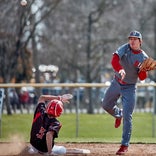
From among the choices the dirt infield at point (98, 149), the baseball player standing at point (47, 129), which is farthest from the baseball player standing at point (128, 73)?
the baseball player standing at point (47, 129)

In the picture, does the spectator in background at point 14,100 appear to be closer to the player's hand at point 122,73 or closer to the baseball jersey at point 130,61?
the baseball jersey at point 130,61

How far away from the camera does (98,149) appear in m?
10.6

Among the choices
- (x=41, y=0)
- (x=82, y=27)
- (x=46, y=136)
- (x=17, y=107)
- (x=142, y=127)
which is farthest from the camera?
(x=82, y=27)

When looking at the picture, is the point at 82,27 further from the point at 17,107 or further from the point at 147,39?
the point at 17,107

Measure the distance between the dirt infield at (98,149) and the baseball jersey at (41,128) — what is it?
24 cm

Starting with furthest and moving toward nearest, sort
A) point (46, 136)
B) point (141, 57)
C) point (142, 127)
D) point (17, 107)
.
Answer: point (17, 107) → point (142, 127) → point (141, 57) → point (46, 136)

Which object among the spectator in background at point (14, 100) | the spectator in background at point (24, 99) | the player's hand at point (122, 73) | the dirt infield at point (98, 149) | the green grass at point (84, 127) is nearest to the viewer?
the player's hand at point (122, 73)

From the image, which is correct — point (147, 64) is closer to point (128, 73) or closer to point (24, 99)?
point (128, 73)

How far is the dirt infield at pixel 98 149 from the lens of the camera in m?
9.62

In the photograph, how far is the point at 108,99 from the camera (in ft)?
33.1

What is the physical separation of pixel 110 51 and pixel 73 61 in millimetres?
2308

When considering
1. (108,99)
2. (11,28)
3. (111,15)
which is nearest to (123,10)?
(111,15)

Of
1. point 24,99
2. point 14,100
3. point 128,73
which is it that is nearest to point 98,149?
point 128,73

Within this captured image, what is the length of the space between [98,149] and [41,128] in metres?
1.83
